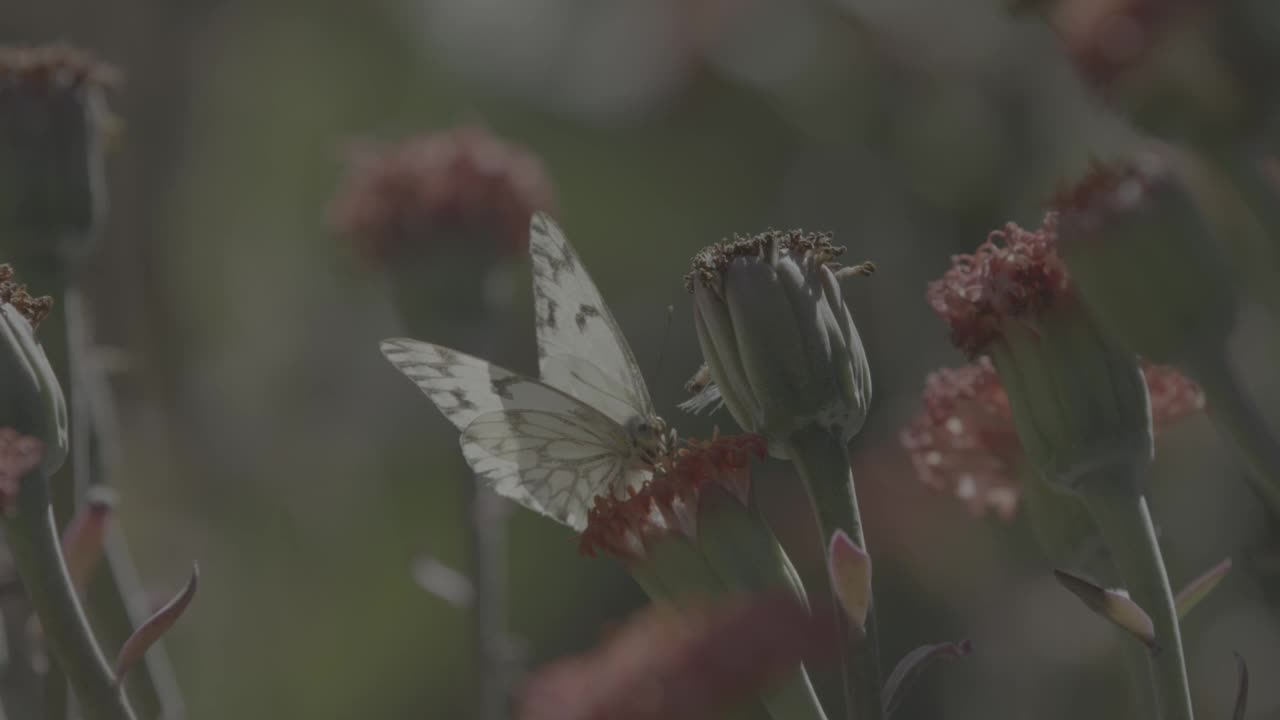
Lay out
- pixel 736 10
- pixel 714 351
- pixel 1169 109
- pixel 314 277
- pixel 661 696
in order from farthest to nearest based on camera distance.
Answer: pixel 314 277, pixel 736 10, pixel 714 351, pixel 1169 109, pixel 661 696

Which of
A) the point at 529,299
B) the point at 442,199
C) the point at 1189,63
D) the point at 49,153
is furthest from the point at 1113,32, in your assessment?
the point at 529,299

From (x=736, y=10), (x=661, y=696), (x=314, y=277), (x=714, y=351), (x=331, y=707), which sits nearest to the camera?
(x=661, y=696)

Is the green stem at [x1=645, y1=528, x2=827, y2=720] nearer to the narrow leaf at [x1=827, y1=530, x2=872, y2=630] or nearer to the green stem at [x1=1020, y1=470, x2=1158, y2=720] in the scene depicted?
the narrow leaf at [x1=827, y1=530, x2=872, y2=630]

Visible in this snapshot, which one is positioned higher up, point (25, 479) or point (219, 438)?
point (25, 479)

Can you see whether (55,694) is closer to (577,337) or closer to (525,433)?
(525,433)

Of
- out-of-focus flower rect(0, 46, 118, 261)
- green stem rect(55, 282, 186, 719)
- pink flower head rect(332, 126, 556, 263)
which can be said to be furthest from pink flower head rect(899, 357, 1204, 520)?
pink flower head rect(332, 126, 556, 263)

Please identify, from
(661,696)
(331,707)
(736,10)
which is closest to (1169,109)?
(661,696)

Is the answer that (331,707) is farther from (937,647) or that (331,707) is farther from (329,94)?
(937,647)
